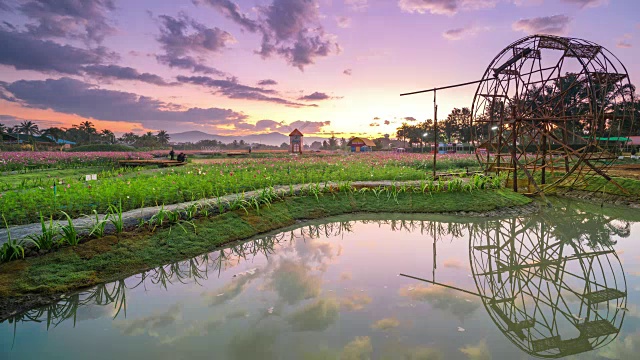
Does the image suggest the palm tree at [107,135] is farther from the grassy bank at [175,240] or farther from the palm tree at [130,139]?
the grassy bank at [175,240]

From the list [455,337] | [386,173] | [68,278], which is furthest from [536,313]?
[386,173]

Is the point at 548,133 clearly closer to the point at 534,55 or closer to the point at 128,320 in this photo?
the point at 534,55

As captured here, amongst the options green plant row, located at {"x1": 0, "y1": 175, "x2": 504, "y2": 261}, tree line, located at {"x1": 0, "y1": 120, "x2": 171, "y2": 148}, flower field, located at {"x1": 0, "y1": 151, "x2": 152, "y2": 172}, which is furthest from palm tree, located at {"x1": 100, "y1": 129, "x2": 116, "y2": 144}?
green plant row, located at {"x1": 0, "y1": 175, "x2": 504, "y2": 261}

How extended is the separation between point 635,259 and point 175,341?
8.31m

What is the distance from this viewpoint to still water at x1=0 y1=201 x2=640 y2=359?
3346 mm

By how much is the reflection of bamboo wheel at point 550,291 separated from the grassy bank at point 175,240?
3433 mm

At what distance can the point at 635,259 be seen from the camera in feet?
19.9

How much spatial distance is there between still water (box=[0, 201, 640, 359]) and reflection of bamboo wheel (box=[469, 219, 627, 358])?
0.02 metres

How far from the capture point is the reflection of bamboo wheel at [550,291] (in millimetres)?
3586

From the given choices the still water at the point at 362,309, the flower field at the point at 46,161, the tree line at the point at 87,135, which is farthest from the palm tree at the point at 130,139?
the still water at the point at 362,309

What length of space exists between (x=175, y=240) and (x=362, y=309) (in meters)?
4.31

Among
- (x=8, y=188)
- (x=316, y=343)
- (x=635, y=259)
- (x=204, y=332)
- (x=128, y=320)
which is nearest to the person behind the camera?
(x=316, y=343)

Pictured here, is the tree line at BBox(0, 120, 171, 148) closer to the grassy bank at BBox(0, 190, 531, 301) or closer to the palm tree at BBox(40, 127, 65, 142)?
the palm tree at BBox(40, 127, 65, 142)

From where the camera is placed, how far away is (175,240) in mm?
6418
